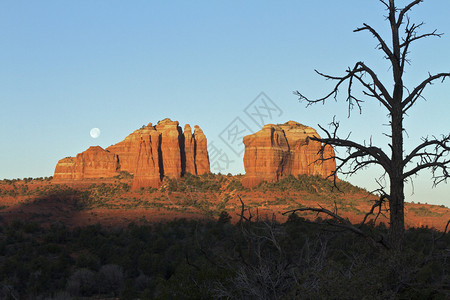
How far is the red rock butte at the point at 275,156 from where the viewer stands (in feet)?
330

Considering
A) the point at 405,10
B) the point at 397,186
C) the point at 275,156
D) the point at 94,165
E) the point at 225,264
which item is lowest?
the point at 225,264

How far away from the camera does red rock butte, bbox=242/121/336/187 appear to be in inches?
3962

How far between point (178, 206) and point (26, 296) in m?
60.2

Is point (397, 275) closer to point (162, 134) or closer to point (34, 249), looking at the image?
point (34, 249)

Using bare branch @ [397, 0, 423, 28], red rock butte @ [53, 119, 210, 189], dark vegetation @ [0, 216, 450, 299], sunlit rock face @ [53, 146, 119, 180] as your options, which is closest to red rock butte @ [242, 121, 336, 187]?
red rock butte @ [53, 119, 210, 189]

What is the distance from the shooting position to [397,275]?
887 centimetres

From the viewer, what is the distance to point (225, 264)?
633 inches

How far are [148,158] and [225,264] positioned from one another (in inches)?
3785

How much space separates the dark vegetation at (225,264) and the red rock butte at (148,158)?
5377cm

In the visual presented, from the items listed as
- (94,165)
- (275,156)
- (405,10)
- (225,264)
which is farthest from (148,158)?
(405,10)

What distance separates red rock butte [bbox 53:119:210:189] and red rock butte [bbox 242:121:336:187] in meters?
19.7

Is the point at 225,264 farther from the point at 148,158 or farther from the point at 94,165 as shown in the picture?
the point at 94,165

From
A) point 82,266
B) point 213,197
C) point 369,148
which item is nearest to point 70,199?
point 213,197

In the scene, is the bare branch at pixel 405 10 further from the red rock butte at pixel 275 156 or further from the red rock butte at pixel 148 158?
the red rock butte at pixel 148 158
